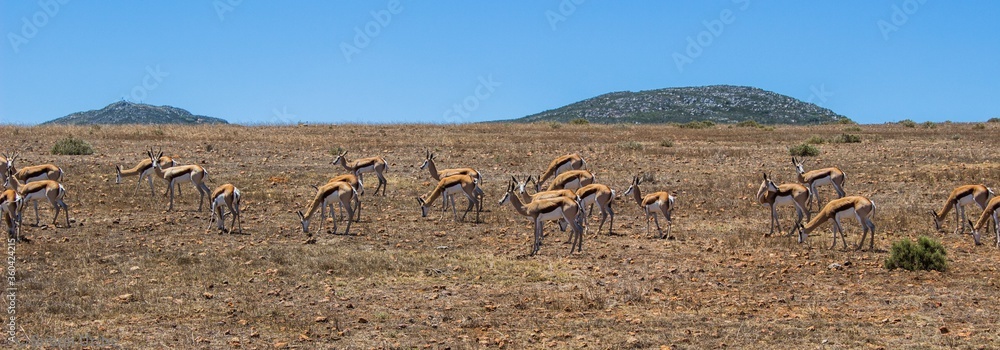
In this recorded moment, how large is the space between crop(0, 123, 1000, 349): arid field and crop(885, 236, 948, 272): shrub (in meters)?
0.29

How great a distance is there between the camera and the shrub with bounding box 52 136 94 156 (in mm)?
30391

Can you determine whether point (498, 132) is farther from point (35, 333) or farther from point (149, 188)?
point (35, 333)

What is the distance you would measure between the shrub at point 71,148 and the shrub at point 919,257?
26.2 m

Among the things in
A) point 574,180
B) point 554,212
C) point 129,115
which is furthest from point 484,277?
point 129,115

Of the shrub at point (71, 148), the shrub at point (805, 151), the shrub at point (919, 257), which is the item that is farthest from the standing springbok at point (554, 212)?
the shrub at point (71, 148)

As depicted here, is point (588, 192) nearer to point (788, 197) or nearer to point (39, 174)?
point (788, 197)

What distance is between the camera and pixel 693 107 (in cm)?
11831

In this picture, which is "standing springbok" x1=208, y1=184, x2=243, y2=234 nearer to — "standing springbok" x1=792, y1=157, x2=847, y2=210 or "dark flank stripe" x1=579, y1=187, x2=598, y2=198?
"dark flank stripe" x1=579, y1=187, x2=598, y2=198

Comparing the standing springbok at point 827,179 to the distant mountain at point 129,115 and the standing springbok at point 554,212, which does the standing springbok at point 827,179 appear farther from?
the distant mountain at point 129,115

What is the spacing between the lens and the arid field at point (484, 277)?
10.4 metres

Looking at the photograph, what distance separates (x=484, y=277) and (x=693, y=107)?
108 metres

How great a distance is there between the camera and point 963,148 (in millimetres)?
34969

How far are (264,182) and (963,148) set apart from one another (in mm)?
26355

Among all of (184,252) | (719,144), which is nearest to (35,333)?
(184,252)
